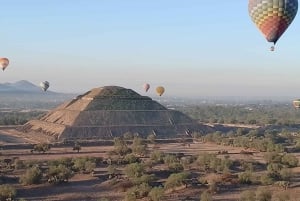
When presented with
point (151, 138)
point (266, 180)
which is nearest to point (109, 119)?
point (151, 138)

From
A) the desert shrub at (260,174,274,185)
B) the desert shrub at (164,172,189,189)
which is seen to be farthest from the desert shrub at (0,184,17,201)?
the desert shrub at (260,174,274,185)

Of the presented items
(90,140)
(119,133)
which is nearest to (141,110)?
(119,133)

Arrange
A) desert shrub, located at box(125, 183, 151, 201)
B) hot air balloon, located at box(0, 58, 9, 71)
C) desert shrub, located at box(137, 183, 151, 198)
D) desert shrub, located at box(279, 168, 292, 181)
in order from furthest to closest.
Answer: hot air balloon, located at box(0, 58, 9, 71) < desert shrub, located at box(279, 168, 292, 181) < desert shrub, located at box(137, 183, 151, 198) < desert shrub, located at box(125, 183, 151, 201)

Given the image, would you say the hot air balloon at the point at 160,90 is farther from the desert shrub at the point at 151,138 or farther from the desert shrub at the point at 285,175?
the desert shrub at the point at 285,175

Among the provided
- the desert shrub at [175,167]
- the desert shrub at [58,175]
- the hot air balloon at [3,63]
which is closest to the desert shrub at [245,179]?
the desert shrub at [175,167]

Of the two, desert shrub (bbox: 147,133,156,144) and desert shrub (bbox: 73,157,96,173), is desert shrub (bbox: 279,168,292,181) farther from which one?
desert shrub (bbox: 147,133,156,144)

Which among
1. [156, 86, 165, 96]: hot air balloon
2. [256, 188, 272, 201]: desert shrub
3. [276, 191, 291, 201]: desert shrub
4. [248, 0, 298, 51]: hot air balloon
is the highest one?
[248, 0, 298, 51]: hot air balloon

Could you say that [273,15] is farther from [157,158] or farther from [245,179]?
[157,158]
